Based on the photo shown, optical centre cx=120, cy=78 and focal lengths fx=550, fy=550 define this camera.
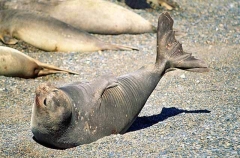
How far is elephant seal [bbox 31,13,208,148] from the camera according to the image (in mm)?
4016

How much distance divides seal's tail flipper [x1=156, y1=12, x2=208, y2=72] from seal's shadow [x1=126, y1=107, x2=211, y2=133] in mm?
411

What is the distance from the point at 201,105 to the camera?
5.26m

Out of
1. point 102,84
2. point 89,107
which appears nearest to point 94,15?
point 102,84

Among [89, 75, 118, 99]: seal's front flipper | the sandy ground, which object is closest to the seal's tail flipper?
the sandy ground

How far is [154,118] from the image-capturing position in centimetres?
508

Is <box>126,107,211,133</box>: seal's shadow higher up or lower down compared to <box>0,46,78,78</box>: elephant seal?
higher up

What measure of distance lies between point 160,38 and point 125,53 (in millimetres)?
1845

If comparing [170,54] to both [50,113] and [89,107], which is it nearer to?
[89,107]

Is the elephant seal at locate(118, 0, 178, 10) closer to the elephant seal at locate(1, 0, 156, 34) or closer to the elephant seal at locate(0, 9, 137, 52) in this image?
the elephant seal at locate(1, 0, 156, 34)

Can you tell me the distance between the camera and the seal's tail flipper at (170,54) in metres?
5.25

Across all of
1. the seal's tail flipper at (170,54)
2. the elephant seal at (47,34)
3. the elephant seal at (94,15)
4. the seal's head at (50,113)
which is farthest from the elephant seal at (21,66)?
the seal's head at (50,113)

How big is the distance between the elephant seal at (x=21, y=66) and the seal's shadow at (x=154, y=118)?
1.68 m

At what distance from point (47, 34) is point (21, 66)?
0.92 m

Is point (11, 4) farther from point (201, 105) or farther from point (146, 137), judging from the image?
point (146, 137)
